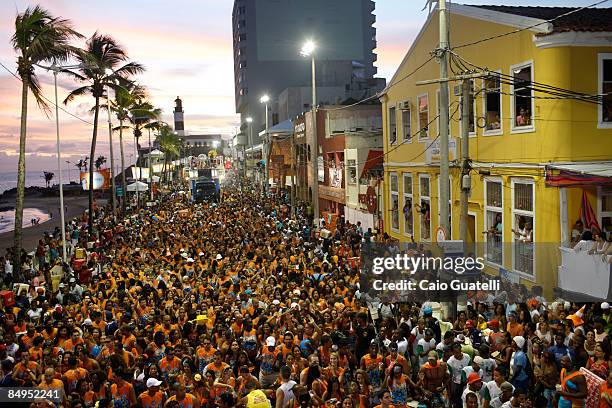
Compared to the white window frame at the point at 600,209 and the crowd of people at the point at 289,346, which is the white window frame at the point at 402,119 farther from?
the white window frame at the point at 600,209

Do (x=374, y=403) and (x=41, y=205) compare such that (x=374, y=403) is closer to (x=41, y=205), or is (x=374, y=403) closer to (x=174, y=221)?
(x=174, y=221)

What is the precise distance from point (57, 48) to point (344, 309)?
1393 cm

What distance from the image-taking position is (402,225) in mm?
26250

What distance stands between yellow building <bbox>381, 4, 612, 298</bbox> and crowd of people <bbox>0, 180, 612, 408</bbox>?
3.14 metres

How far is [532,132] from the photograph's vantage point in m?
16.2

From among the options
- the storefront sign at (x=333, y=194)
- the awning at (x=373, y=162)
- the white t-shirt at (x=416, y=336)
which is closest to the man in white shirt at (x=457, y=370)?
the white t-shirt at (x=416, y=336)

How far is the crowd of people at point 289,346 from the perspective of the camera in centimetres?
904

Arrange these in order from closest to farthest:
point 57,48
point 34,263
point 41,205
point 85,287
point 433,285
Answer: point 433,285 < point 85,287 < point 57,48 < point 34,263 < point 41,205

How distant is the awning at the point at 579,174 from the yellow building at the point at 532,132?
0.08 ft

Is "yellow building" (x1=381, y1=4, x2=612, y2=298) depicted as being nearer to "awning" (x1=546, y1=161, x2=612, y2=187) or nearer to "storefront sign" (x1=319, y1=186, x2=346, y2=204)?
"awning" (x1=546, y1=161, x2=612, y2=187)

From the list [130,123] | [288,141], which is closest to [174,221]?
[288,141]

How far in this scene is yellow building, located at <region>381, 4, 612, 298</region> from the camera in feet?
50.2

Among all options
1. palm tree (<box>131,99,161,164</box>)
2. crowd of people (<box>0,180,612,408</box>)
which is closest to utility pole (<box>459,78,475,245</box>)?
crowd of people (<box>0,180,612,408</box>)

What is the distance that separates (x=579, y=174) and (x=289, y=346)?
26.6 ft
